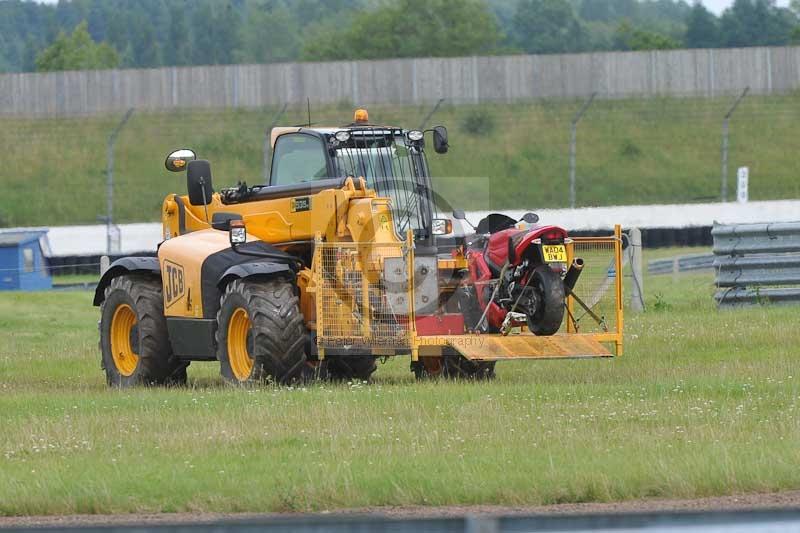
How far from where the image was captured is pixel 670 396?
11.9 m

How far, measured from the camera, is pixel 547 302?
13.4 meters

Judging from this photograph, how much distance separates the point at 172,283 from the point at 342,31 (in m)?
88.6

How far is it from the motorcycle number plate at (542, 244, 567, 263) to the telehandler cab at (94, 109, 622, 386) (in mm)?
12

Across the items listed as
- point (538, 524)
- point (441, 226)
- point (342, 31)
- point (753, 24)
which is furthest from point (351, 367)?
point (753, 24)

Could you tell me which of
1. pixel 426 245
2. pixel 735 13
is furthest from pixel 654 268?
pixel 735 13

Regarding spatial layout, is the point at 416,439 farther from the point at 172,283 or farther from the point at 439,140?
the point at 172,283

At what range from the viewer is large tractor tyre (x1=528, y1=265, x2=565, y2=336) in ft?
44.1

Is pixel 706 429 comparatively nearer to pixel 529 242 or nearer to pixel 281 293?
pixel 529 242

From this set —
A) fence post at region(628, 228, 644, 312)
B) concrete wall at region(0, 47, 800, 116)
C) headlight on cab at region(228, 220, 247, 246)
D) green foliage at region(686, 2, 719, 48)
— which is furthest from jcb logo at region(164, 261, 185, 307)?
green foliage at region(686, 2, 719, 48)

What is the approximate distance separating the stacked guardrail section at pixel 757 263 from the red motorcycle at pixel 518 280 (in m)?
6.87

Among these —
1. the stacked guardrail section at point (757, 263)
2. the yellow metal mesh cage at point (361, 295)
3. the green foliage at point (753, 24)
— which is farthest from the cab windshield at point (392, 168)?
the green foliage at point (753, 24)

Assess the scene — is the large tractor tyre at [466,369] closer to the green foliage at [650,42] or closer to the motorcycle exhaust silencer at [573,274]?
the motorcycle exhaust silencer at [573,274]

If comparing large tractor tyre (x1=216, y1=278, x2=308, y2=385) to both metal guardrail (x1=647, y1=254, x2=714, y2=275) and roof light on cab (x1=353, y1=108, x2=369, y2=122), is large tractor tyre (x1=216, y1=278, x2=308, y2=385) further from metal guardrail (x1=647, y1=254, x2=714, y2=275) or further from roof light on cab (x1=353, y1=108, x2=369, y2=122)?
metal guardrail (x1=647, y1=254, x2=714, y2=275)

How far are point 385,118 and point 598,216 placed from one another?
11162 mm
